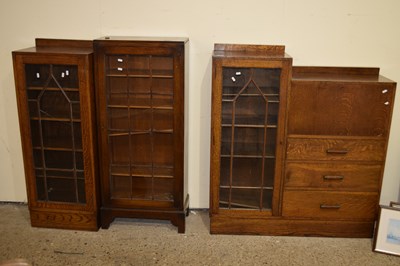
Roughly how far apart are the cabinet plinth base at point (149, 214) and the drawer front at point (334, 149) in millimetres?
818

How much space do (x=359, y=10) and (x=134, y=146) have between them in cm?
172

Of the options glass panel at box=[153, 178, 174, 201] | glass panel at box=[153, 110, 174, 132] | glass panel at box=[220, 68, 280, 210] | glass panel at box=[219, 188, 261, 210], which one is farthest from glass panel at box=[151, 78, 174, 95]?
glass panel at box=[219, 188, 261, 210]

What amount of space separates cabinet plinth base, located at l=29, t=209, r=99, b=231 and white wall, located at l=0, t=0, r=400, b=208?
1023mm

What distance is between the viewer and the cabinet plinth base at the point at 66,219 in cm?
285

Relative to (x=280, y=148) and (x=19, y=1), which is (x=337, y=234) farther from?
(x=19, y=1)

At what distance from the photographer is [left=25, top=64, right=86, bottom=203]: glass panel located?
2.66 meters

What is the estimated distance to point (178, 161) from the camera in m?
2.76

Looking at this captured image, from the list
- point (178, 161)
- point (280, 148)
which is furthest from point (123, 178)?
point (280, 148)

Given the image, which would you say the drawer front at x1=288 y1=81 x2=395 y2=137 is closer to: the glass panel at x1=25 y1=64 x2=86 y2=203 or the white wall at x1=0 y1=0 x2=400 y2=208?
the white wall at x1=0 y1=0 x2=400 y2=208

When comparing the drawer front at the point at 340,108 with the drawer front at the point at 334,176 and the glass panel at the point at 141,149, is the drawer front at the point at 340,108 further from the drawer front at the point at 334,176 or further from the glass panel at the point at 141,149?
the glass panel at the point at 141,149

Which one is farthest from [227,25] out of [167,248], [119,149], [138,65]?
[167,248]

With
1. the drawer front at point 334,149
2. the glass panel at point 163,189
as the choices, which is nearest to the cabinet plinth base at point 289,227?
the glass panel at point 163,189

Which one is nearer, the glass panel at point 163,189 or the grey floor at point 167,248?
the grey floor at point 167,248

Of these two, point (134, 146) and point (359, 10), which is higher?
point (359, 10)
